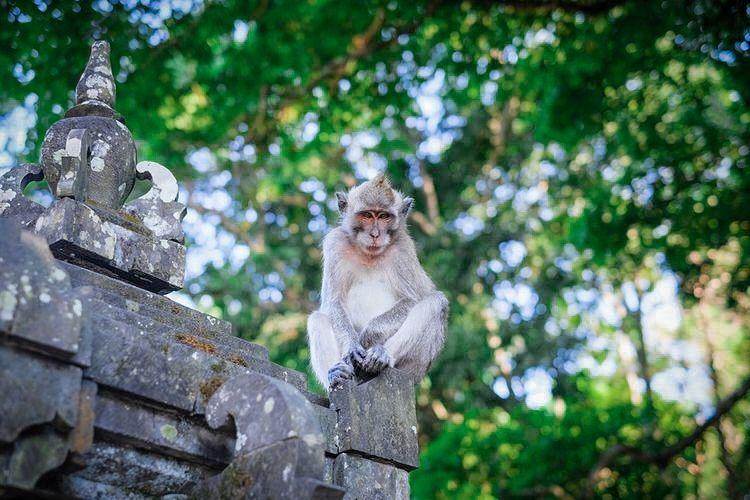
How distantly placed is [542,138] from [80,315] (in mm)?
11224

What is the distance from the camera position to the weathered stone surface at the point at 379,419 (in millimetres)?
3922

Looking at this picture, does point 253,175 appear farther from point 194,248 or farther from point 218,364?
point 218,364

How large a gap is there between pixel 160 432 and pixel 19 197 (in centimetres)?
161

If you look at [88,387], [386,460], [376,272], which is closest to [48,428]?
[88,387]

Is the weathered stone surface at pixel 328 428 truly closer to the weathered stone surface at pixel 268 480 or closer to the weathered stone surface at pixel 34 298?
the weathered stone surface at pixel 268 480

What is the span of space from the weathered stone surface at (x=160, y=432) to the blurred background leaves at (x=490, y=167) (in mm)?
7592

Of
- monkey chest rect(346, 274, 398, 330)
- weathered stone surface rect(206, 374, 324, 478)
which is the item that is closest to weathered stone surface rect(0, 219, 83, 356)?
weathered stone surface rect(206, 374, 324, 478)

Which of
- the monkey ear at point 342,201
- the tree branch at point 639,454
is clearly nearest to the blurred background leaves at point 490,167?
the tree branch at point 639,454

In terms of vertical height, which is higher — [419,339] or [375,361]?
[419,339]

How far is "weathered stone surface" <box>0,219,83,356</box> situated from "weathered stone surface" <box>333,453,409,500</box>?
1.64 meters

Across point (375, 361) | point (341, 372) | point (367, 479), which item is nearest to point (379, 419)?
point (367, 479)

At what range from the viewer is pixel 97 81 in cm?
442

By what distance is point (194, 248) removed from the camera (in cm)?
1955

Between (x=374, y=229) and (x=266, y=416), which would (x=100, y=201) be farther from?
(x=374, y=229)
